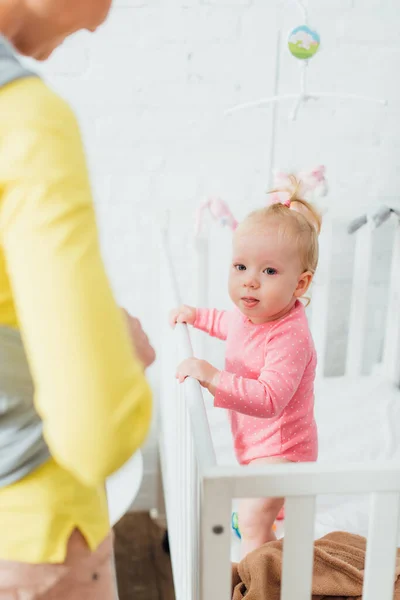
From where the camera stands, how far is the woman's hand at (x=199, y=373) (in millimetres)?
1029

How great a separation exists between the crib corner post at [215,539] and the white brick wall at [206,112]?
118 centimetres

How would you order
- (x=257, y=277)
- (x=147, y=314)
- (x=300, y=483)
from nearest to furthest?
(x=300, y=483), (x=257, y=277), (x=147, y=314)

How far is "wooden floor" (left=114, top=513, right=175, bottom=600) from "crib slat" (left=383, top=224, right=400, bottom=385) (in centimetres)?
77

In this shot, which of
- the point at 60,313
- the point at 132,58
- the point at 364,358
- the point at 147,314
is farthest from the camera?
the point at 364,358

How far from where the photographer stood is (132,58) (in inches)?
68.9

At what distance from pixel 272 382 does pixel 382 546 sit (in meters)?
0.35

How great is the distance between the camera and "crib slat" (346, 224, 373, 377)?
1.89m

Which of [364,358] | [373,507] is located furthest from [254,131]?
[373,507]

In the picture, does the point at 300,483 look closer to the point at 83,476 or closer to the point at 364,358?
the point at 83,476

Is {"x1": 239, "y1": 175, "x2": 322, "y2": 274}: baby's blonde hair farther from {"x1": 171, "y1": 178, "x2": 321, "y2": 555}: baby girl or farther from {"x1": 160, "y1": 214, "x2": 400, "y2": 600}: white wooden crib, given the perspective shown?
{"x1": 160, "y1": 214, "x2": 400, "y2": 600}: white wooden crib

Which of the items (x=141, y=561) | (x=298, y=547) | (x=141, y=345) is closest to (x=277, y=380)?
(x=298, y=547)

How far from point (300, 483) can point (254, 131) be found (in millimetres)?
1247

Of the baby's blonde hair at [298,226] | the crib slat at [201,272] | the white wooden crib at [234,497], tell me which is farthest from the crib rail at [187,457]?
the crib slat at [201,272]

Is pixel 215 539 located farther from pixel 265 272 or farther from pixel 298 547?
pixel 265 272
